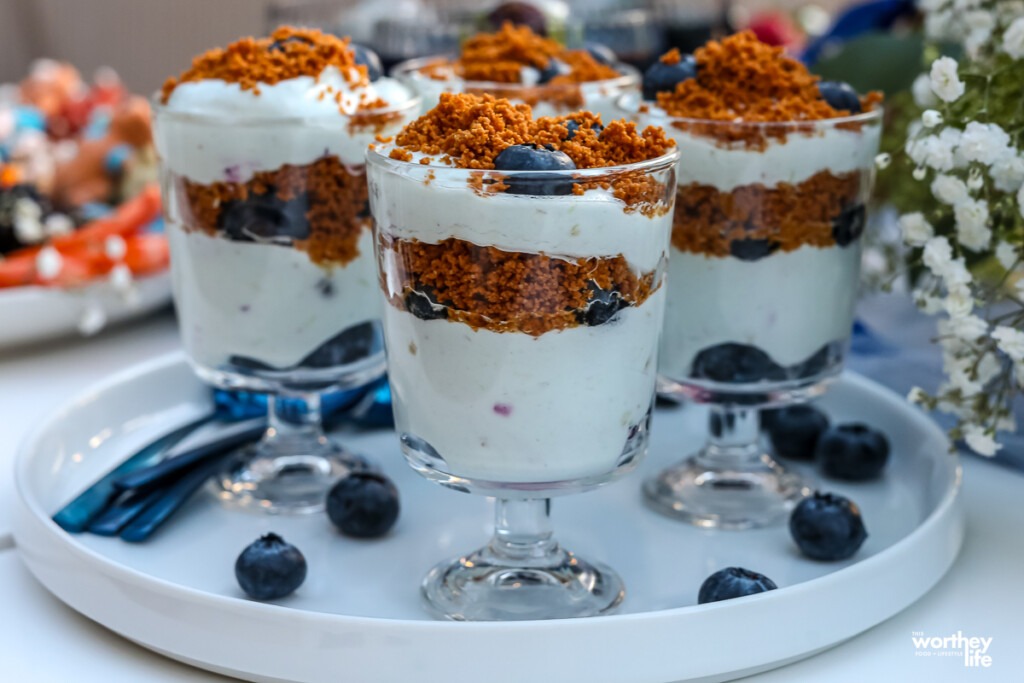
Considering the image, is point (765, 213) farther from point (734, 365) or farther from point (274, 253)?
point (274, 253)

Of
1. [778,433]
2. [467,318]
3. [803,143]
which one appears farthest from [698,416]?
[467,318]

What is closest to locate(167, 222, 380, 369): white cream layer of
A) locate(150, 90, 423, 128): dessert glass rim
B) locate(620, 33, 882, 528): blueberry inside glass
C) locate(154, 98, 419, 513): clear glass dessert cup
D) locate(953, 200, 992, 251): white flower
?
locate(154, 98, 419, 513): clear glass dessert cup

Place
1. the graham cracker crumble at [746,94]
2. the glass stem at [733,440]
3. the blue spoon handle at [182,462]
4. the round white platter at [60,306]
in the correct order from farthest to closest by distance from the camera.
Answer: the round white platter at [60,306], the glass stem at [733,440], the blue spoon handle at [182,462], the graham cracker crumble at [746,94]

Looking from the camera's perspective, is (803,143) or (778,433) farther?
(778,433)

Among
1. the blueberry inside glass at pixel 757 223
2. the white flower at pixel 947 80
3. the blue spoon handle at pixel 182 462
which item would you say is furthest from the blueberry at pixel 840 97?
the blue spoon handle at pixel 182 462

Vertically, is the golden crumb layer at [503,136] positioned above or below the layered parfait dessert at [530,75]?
above

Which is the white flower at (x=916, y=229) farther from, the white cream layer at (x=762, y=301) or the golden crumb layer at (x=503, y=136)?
the golden crumb layer at (x=503, y=136)

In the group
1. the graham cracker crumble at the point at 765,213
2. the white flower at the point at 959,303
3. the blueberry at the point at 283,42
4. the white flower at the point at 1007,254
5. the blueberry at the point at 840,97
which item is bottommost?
the white flower at the point at 959,303

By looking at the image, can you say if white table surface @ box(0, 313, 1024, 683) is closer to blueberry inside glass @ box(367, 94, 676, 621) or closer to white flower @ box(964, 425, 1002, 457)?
white flower @ box(964, 425, 1002, 457)

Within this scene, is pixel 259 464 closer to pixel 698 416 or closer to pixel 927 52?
pixel 698 416


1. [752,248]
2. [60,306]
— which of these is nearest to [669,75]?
[752,248]
